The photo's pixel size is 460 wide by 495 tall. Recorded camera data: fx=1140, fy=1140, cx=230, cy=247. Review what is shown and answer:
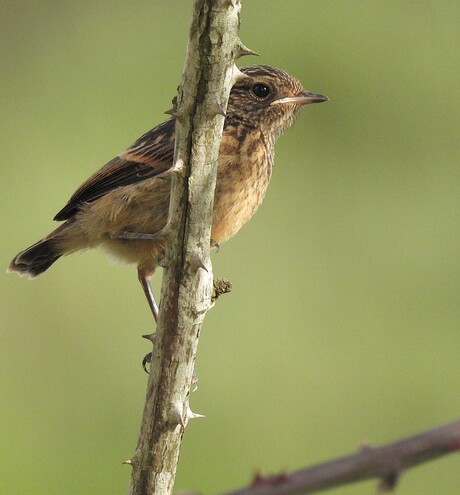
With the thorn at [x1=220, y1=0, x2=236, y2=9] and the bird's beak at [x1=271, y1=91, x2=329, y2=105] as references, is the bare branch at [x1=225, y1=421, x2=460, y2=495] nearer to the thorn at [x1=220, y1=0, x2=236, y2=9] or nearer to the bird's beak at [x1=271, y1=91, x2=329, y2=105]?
the thorn at [x1=220, y1=0, x2=236, y2=9]

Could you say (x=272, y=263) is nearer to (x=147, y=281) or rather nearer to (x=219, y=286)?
(x=147, y=281)

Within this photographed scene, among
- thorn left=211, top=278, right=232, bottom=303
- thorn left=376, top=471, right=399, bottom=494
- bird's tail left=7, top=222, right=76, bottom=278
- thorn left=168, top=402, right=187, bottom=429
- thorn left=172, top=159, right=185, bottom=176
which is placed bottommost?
thorn left=376, top=471, right=399, bottom=494

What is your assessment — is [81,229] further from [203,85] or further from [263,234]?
[263,234]

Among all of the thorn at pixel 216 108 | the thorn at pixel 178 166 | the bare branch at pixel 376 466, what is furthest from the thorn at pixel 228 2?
the bare branch at pixel 376 466

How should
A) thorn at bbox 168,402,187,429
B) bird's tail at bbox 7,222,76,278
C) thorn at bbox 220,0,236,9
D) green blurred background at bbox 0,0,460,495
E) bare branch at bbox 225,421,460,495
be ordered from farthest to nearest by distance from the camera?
green blurred background at bbox 0,0,460,495
bird's tail at bbox 7,222,76,278
thorn at bbox 168,402,187,429
thorn at bbox 220,0,236,9
bare branch at bbox 225,421,460,495

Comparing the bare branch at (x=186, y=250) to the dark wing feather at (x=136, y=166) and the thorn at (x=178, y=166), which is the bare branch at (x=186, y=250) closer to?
the thorn at (x=178, y=166)

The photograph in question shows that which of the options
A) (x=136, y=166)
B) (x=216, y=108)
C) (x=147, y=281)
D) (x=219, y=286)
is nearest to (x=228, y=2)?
(x=216, y=108)

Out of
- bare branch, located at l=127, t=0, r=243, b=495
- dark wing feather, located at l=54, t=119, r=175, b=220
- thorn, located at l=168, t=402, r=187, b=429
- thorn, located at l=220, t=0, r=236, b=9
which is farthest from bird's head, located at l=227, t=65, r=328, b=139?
thorn, located at l=220, t=0, r=236, b=9
